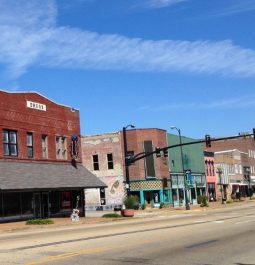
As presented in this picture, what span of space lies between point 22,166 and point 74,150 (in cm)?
761

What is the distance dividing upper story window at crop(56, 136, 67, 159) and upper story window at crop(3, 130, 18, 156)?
17.4 ft

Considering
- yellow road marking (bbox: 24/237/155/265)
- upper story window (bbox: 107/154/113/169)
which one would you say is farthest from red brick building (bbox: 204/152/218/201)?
yellow road marking (bbox: 24/237/155/265)

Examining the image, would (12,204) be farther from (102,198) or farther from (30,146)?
(102,198)

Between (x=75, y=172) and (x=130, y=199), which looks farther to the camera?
(x=130, y=199)

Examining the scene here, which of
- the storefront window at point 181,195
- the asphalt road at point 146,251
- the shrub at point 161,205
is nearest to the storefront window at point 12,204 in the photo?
the asphalt road at point 146,251

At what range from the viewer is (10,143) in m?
36.0

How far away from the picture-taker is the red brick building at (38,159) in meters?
34.8

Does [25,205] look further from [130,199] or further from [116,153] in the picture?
[116,153]

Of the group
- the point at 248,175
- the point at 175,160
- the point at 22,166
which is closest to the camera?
the point at 22,166

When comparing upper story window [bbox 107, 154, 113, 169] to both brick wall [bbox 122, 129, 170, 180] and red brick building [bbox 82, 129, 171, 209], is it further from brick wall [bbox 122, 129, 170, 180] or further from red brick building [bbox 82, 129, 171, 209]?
brick wall [bbox 122, 129, 170, 180]

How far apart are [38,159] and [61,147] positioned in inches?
145

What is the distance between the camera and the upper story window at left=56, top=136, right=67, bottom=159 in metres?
41.4

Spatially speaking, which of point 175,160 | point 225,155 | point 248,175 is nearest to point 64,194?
point 175,160

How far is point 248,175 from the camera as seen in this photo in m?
98.6
